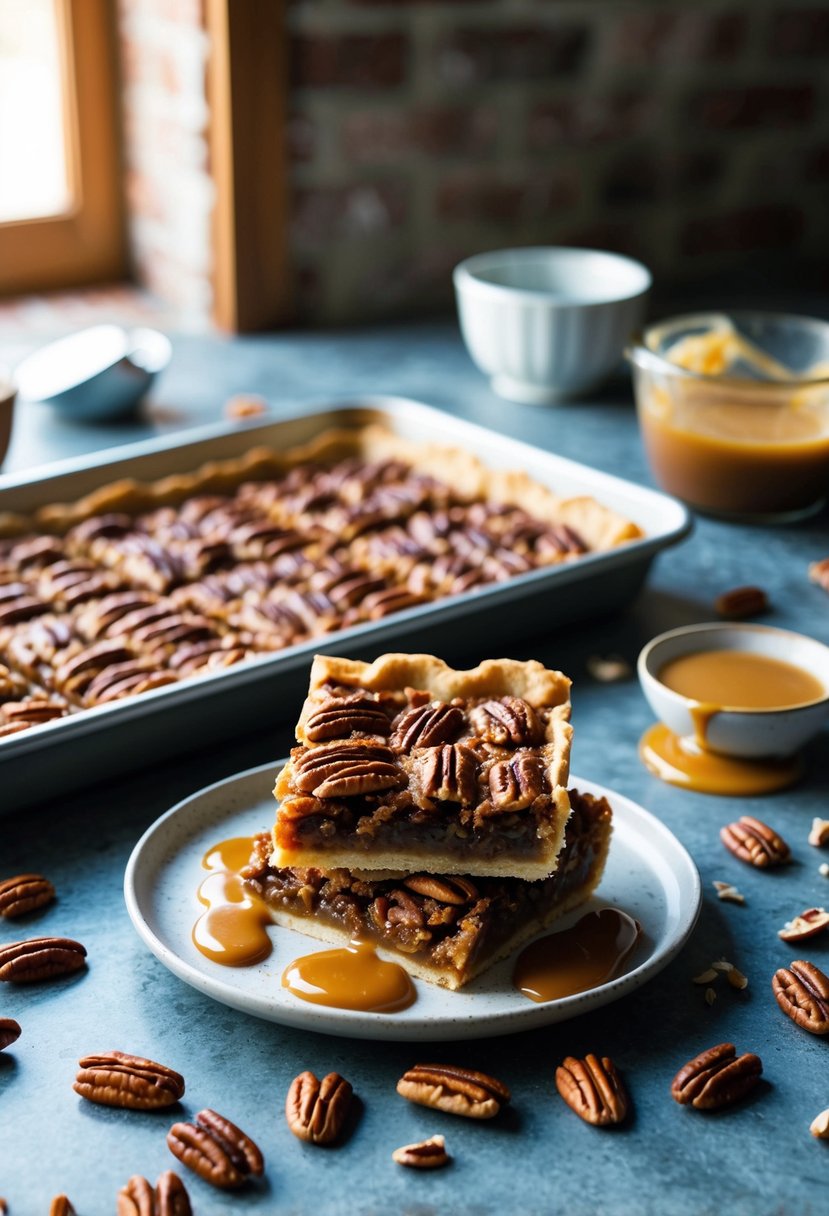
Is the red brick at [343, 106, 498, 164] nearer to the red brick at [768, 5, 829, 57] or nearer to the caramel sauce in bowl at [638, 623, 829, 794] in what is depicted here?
the red brick at [768, 5, 829, 57]

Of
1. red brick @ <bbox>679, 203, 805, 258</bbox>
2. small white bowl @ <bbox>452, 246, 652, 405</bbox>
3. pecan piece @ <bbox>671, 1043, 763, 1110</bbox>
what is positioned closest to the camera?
pecan piece @ <bbox>671, 1043, 763, 1110</bbox>

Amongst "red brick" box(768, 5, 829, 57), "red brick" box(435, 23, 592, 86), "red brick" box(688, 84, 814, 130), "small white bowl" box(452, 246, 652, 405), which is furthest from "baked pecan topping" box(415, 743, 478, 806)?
"red brick" box(768, 5, 829, 57)

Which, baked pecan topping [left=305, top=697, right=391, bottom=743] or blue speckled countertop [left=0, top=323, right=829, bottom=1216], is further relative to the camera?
baked pecan topping [left=305, top=697, right=391, bottom=743]

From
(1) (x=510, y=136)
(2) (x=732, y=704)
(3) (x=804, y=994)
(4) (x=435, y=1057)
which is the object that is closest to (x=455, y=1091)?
(4) (x=435, y=1057)

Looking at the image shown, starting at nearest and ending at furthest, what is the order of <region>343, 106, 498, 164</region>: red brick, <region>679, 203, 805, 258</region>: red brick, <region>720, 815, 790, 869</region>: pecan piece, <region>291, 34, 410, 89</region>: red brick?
<region>720, 815, 790, 869</region>: pecan piece
<region>291, 34, 410, 89</region>: red brick
<region>343, 106, 498, 164</region>: red brick
<region>679, 203, 805, 258</region>: red brick

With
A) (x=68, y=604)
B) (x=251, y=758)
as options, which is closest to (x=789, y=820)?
(x=251, y=758)

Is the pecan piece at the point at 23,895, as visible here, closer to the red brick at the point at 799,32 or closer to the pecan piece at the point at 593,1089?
the pecan piece at the point at 593,1089

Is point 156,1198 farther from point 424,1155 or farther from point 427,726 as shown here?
point 427,726
